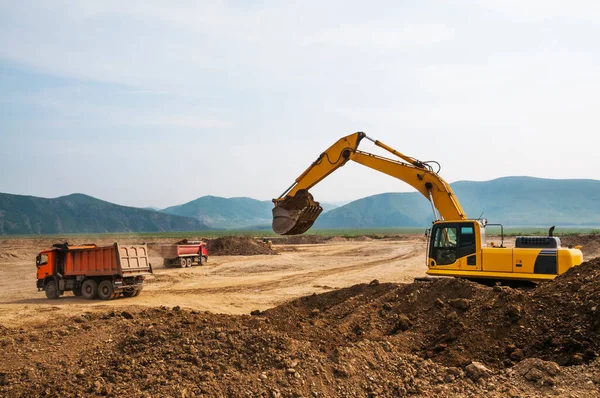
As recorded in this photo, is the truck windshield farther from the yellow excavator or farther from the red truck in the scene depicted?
the red truck

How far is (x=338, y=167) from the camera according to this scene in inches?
635

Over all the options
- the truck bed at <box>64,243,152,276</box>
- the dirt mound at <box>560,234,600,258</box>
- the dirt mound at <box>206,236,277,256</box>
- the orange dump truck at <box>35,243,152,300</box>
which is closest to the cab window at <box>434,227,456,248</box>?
the truck bed at <box>64,243,152,276</box>

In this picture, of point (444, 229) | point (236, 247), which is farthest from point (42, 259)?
point (236, 247)

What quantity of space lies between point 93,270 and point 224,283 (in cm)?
635

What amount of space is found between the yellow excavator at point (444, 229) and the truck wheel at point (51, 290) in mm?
9614

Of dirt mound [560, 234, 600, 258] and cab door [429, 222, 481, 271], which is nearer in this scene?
cab door [429, 222, 481, 271]

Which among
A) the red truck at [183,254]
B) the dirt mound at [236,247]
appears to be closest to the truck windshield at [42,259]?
the red truck at [183,254]

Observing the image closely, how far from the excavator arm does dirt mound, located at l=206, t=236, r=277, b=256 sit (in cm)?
2629

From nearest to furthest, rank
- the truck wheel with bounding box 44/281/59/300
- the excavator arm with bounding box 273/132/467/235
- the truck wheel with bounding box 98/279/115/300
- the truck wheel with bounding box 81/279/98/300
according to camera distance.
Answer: the excavator arm with bounding box 273/132/467/235 < the truck wheel with bounding box 98/279/115/300 < the truck wheel with bounding box 81/279/98/300 < the truck wheel with bounding box 44/281/59/300

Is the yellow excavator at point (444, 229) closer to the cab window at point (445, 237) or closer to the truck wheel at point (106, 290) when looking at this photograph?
the cab window at point (445, 237)

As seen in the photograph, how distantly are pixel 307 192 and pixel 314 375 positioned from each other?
8.61 m

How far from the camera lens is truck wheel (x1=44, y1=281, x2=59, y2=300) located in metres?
19.8

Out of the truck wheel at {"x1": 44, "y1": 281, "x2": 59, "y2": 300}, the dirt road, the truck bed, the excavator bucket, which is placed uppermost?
the excavator bucket

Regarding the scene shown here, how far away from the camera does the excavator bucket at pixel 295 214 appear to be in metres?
15.3
